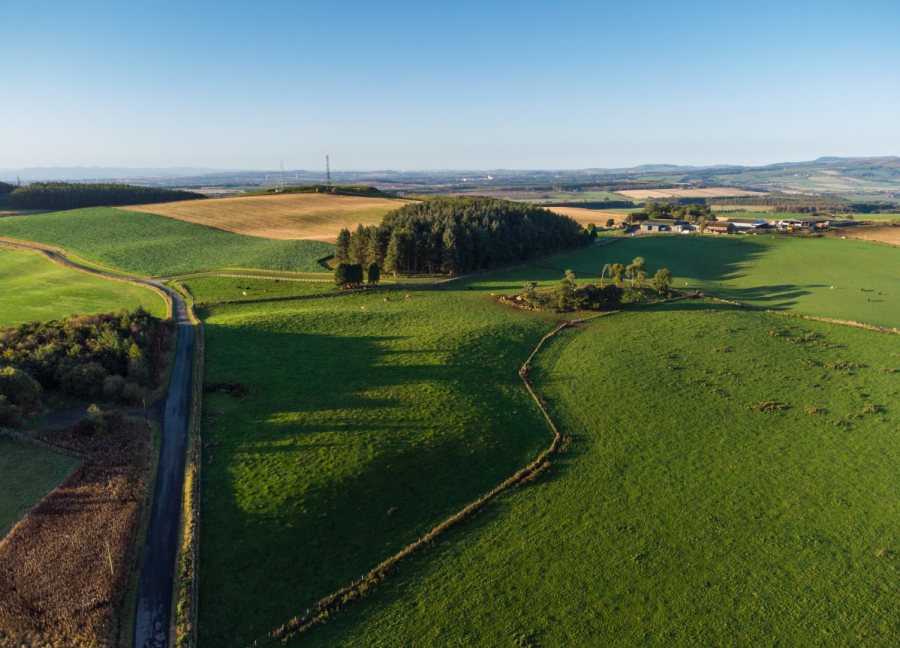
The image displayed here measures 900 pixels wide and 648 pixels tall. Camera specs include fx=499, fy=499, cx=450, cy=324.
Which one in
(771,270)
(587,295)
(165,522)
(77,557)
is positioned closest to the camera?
(77,557)

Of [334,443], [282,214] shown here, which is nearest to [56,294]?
[334,443]

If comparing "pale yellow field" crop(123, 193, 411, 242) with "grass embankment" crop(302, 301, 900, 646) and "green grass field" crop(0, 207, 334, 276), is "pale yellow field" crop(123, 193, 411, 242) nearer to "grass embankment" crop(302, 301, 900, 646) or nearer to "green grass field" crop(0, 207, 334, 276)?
"green grass field" crop(0, 207, 334, 276)

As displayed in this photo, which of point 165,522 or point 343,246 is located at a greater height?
point 343,246

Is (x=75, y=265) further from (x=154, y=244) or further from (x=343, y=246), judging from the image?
(x=343, y=246)

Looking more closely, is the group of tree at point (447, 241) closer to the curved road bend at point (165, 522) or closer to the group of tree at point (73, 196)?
the curved road bend at point (165, 522)

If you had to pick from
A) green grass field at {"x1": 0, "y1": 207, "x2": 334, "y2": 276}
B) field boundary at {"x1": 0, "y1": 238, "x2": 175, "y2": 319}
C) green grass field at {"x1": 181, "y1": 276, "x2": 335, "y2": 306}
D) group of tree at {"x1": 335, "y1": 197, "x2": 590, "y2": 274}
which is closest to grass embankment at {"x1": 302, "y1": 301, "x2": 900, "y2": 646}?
green grass field at {"x1": 181, "y1": 276, "x2": 335, "y2": 306}

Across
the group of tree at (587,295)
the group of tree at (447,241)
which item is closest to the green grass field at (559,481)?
the group of tree at (587,295)

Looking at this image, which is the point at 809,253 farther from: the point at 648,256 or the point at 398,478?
the point at 398,478
